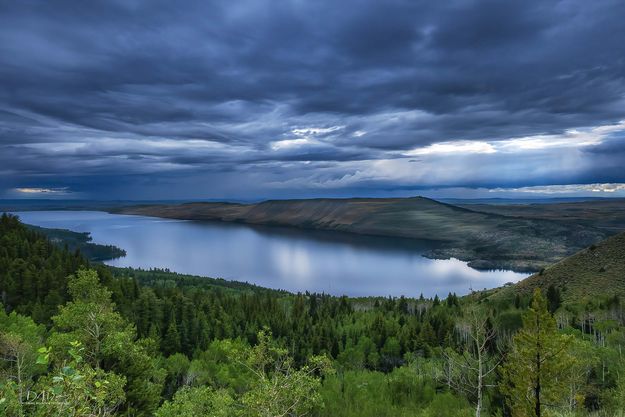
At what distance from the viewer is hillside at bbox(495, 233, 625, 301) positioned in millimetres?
152000

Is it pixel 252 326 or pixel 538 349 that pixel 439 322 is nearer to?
pixel 252 326

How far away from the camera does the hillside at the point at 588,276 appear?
499 feet

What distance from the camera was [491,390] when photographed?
6994 cm

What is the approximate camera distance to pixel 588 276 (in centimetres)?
16375

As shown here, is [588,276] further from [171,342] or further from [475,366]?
[171,342]

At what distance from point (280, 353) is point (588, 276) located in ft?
579

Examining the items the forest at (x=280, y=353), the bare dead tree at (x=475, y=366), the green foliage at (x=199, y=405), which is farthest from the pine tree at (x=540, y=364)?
the green foliage at (x=199, y=405)

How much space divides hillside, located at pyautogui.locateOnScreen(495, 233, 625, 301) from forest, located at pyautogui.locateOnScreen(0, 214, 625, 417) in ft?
29.0

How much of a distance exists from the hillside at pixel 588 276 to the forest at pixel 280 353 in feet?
29.0

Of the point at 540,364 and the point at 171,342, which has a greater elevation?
the point at 540,364

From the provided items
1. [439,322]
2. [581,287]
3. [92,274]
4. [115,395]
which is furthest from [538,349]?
[581,287]

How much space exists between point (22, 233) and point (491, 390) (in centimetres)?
18302

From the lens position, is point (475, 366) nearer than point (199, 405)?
No

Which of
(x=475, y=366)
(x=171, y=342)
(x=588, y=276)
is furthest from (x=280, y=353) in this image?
(x=588, y=276)
